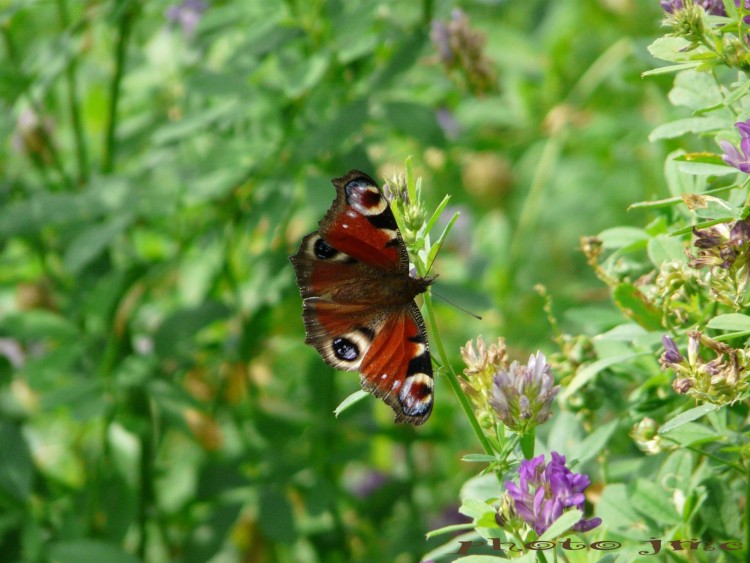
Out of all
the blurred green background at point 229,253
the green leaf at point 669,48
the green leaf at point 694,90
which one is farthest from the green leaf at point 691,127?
the blurred green background at point 229,253

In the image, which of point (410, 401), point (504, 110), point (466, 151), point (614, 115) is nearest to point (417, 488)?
point (466, 151)

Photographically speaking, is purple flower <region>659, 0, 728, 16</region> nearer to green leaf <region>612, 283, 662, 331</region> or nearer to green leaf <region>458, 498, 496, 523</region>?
green leaf <region>612, 283, 662, 331</region>

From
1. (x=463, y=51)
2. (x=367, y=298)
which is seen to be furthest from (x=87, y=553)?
(x=463, y=51)

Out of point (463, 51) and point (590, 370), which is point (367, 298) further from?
point (463, 51)

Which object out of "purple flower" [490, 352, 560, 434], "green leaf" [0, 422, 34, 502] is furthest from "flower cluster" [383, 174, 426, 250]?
"green leaf" [0, 422, 34, 502]

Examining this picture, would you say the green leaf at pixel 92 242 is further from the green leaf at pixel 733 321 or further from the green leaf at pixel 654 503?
the green leaf at pixel 733 321

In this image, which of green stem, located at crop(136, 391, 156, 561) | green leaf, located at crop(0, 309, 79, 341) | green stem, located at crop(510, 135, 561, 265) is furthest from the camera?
green stem, located at crop(510, 135, 561, 265)
